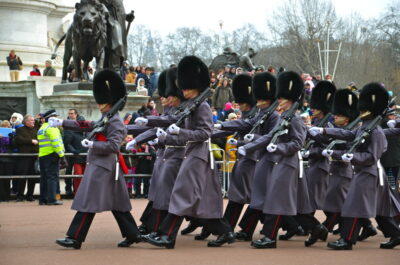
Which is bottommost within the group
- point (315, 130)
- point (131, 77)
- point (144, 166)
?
point (144, 166)

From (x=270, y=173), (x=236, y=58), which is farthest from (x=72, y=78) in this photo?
(x=270, y=173)

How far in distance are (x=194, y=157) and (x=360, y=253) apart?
7.30 ft

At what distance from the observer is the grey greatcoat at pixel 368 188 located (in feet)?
35.5

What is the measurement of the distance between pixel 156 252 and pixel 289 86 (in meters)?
2.76

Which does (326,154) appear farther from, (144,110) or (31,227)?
(144,110)

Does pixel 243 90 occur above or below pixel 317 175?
above

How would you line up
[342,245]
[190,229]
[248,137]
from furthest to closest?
[190,229]
[248,137]
[342,245]

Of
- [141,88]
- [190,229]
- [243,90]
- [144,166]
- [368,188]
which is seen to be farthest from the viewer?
[141,88]

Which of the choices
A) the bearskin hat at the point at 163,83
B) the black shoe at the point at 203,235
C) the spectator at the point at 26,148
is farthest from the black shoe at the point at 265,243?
the spectator at the point at 26,148

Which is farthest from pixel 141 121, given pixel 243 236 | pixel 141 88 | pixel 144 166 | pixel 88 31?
pixel 141 88

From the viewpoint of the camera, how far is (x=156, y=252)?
10.5m

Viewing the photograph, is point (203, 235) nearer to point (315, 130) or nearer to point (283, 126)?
point (283, 126)

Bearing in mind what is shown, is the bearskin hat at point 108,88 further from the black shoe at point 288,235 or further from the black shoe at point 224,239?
the black shoe at point 288,235

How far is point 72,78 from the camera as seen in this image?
70.9ft
